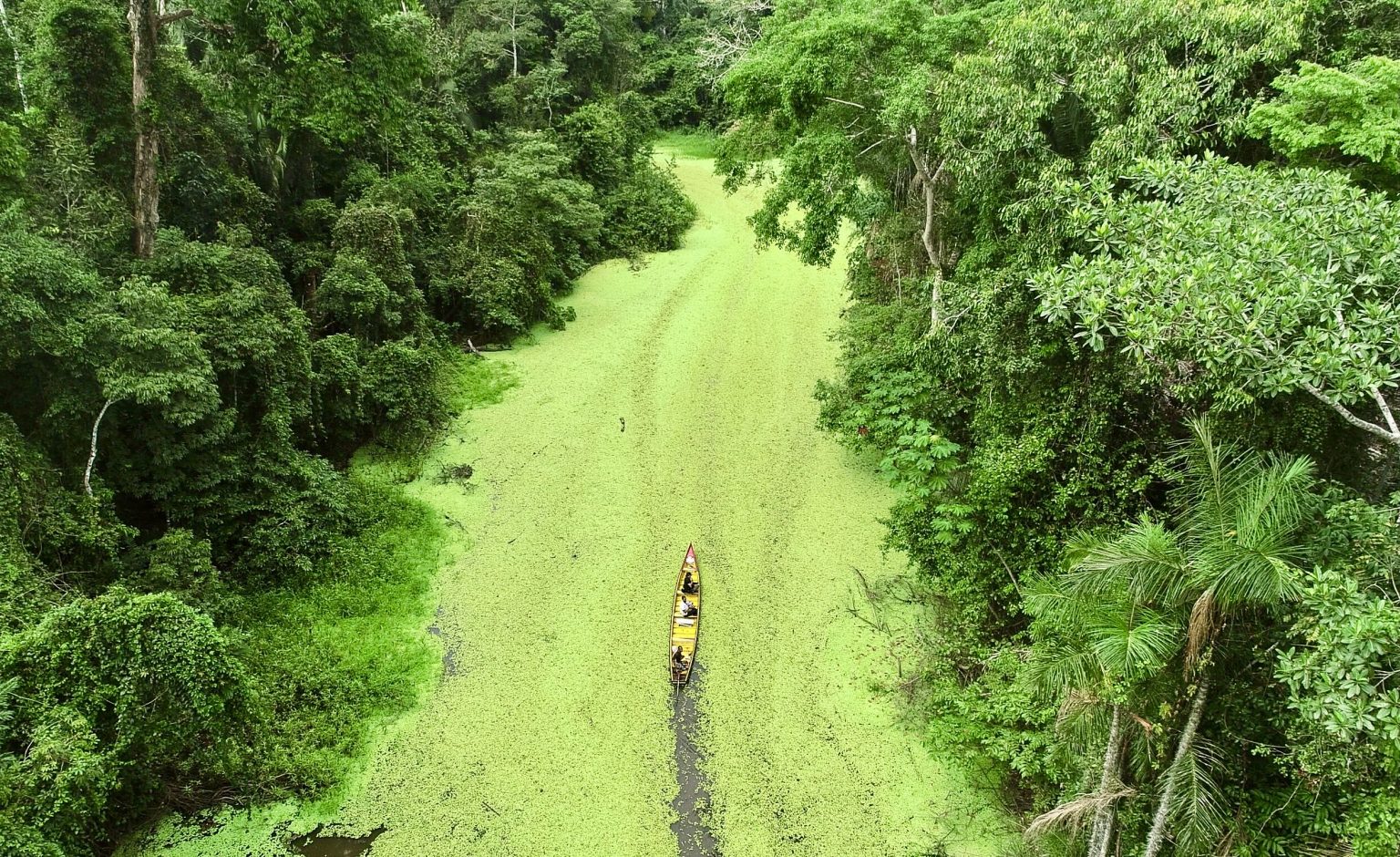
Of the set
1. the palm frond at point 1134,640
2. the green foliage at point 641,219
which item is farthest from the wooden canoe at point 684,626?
the green foliage at point 641,219

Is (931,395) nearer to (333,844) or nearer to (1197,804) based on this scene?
(1197,804)

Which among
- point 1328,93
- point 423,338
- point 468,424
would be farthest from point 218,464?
point 1328,93

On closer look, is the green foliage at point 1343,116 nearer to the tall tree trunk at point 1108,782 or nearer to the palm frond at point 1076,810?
the tall tree trunk at point 1108,782

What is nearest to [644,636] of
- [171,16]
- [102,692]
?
[102,692]

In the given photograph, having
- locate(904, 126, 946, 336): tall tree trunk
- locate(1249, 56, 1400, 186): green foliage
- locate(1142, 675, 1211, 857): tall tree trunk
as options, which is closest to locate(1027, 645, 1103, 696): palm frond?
locate(1142, 675, 1211, 857): tall tree trunk

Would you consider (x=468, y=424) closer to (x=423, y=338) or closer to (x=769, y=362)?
(x=423, y=338)
